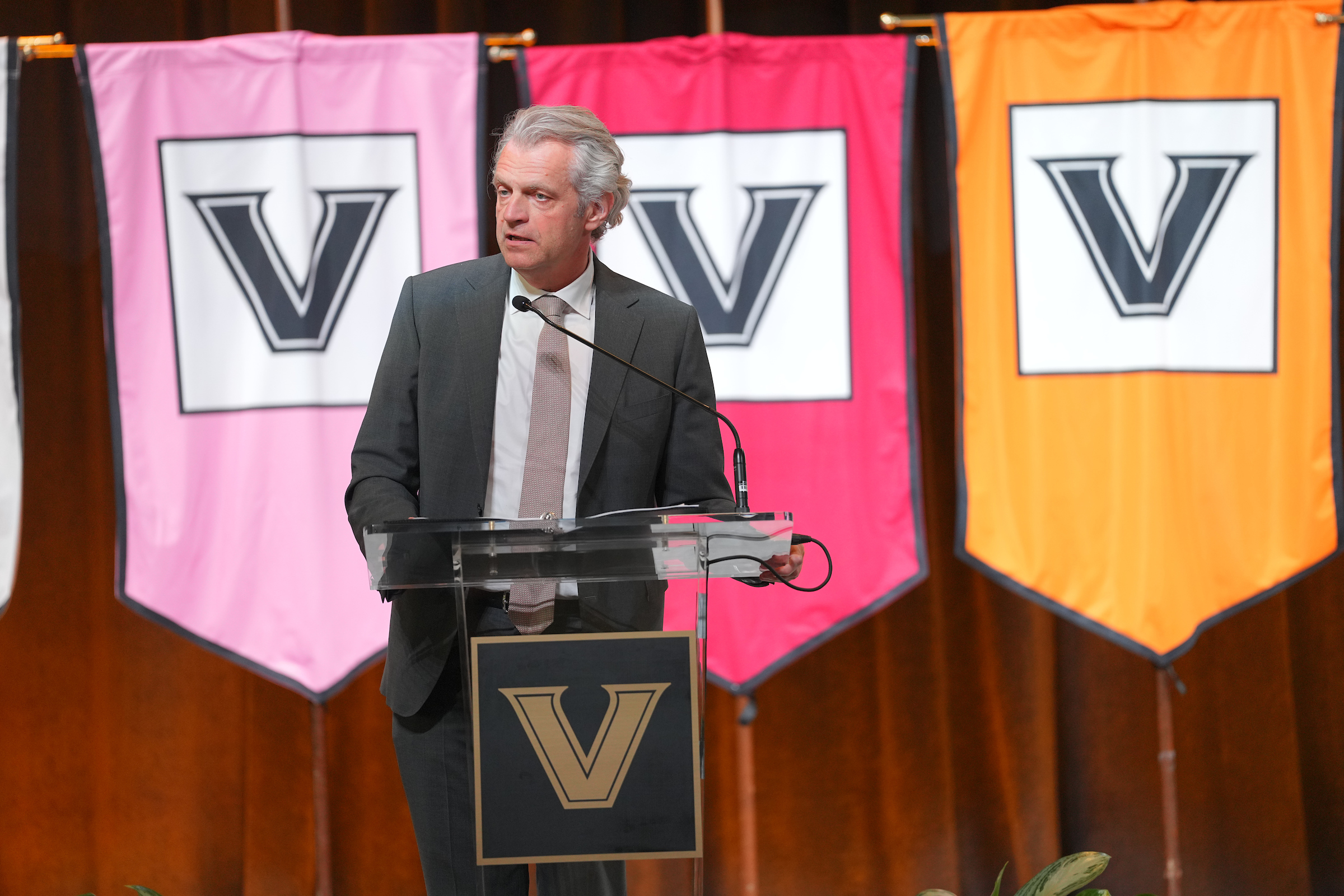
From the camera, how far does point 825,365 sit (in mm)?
2760

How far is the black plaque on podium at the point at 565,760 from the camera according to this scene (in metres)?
1.09

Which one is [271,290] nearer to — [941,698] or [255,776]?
[255,776]

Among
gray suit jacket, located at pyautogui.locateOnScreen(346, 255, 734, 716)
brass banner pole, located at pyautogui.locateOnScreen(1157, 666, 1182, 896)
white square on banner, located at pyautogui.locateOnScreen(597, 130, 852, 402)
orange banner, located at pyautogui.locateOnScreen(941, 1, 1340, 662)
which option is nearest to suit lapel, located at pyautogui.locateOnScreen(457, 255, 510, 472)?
gray suit jacket, located at pyautogui.locateOnScreen(346, 255, 734, 716)

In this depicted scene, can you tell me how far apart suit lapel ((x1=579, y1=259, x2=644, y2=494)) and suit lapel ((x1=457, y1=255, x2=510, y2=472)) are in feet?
0.43

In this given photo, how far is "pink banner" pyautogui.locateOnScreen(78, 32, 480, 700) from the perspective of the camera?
271 cm

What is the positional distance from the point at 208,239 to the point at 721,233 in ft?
4.31

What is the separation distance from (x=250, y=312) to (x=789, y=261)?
139 cm

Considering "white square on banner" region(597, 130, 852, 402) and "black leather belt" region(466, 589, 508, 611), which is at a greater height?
"white square on banner" region(597, 130, 852, 402)

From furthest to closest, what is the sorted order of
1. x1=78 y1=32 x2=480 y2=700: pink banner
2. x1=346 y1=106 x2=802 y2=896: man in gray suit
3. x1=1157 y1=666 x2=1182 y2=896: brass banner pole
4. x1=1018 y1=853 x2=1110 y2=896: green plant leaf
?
x1=1157 y1=666 x2=1182 y2=896: brass banner pole, x1=78 y1=32 x2=480 y2=700: pink banner, x1=1018 y1=853 x2=1110 y2=896: green plant leaf, x1=346 y1=106 x2=802 y2=896: man in gray suit

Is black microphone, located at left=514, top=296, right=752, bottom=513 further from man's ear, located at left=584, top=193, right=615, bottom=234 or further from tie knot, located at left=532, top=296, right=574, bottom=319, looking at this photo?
man's ear, located at left=584, top=193, right=615, bottom=234

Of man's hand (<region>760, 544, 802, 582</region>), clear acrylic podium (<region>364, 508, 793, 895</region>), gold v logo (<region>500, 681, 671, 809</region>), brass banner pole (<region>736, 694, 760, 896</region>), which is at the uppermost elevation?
clear acrylic podium (<region>364, 508, 793, 895</region>)

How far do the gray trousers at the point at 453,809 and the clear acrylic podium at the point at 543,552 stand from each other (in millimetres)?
36

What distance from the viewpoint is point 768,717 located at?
3168mm

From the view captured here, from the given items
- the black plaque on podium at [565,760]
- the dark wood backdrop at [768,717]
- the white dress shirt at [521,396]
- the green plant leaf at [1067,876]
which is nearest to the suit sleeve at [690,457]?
the white dress shirt at [521,396]
